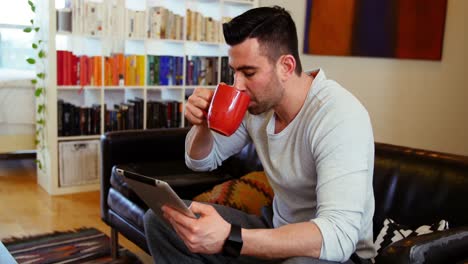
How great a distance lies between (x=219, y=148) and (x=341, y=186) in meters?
0.61

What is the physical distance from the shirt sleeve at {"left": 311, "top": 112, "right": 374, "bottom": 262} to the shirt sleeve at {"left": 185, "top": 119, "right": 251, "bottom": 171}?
18.8 inches

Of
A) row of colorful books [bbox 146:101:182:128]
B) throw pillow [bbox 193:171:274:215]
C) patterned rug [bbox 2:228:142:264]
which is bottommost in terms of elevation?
patterned rug [bbox 2:228:142:264]

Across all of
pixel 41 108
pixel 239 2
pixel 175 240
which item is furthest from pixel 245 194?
pixel 239 2

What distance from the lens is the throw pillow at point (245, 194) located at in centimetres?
222

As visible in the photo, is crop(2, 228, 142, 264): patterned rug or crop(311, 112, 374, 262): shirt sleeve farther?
crop(2, 228, 142, 264): patterned rug

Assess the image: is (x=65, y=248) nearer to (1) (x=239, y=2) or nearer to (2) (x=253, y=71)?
(2) (x=253, y=71)

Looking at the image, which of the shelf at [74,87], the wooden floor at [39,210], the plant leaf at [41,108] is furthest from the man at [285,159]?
the plant leaf at [41,108]

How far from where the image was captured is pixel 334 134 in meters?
1.37

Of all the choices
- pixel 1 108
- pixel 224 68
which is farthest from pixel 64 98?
pixel 224 68

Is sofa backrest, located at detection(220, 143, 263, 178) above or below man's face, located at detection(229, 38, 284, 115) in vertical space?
below

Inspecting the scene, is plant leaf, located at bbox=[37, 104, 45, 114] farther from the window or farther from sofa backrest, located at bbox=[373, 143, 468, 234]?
sofa backrest, located at bbox=[373, 143, 468, 234]

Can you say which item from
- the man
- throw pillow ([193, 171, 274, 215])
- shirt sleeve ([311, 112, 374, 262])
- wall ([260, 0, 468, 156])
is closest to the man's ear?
the man

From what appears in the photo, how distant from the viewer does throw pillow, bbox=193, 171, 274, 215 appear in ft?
7.27

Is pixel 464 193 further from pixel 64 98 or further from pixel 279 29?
pixel 64 98
